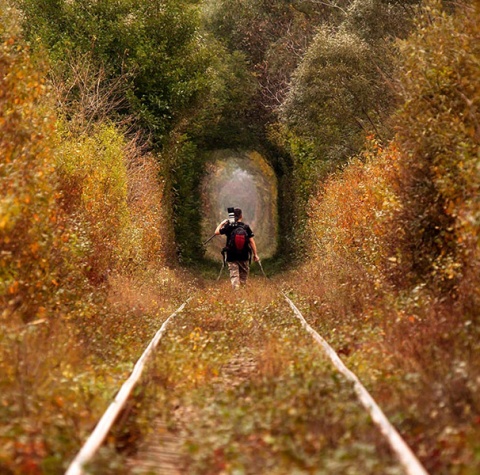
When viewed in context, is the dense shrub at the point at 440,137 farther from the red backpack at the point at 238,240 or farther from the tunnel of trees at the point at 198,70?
the tunnel of trees at the point at 198,70

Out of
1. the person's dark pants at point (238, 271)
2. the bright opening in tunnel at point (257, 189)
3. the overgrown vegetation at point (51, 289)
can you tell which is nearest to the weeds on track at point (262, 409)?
the overgrown vegetation at point (51, 289)

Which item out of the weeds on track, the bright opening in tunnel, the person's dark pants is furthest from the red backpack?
the bright opening in tunnel

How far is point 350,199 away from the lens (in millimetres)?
23281

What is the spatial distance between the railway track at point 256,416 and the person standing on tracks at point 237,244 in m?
9.02

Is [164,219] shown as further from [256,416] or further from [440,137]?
[256,416]

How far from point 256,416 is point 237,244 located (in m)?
14.5

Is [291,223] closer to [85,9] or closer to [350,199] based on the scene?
[85,9]

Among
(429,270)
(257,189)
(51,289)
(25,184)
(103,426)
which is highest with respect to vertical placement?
(257,189)

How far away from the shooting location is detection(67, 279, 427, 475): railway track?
5980 mm

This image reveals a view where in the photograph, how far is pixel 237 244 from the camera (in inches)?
862

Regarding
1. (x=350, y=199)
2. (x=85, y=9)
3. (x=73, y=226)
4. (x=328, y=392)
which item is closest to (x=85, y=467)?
(x=328, y=392)

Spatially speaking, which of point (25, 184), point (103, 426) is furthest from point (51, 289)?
Answer: point (103, 426)

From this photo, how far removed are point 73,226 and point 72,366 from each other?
5562mm

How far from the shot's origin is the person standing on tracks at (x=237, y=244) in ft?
71.9
